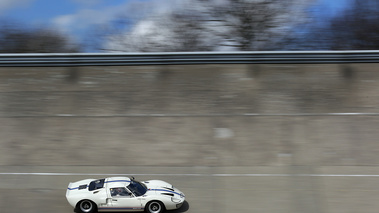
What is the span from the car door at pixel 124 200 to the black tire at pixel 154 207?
6.6 inches

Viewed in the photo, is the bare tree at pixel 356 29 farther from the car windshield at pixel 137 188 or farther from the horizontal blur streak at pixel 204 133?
the car windshield at pixel 137 188

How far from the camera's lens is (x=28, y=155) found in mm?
13977

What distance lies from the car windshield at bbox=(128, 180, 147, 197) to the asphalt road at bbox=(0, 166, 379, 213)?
4.22 ft

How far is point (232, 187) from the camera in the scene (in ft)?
39.9

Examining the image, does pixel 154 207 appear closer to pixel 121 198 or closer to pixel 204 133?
pixel 121 198

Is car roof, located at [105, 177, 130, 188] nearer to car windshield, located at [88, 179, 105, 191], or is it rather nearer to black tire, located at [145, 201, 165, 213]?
car windshield, located at [88, 179, 105, 191]

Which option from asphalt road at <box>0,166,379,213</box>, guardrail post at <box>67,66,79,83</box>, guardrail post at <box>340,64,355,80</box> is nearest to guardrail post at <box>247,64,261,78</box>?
guardrail post at <box>340,64,355,80</box>

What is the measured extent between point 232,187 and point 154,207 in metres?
2.73

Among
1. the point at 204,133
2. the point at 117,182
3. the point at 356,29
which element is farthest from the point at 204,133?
the point at 356,29

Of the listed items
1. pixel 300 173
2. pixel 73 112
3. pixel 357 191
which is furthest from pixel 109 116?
pixel 357 191

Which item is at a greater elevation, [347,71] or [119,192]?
[347,71]

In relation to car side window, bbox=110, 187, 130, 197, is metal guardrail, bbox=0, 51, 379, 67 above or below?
above

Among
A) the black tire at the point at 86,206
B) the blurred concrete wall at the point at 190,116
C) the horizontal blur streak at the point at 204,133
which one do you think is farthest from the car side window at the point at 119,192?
the blurred concrete wall at the point at 190,116

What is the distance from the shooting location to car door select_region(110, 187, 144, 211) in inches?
409
